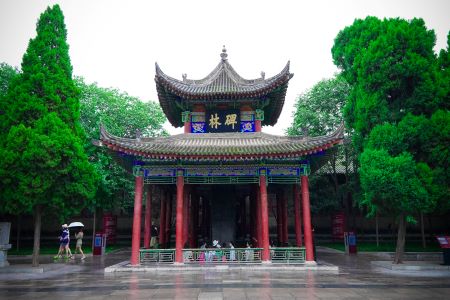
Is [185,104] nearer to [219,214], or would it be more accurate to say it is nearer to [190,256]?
[219,214]

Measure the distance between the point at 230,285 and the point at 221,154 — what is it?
6.96 meters

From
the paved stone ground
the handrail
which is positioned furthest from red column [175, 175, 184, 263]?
the paved stone ground

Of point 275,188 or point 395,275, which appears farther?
point 275,188

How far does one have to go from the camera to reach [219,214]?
2180 cm

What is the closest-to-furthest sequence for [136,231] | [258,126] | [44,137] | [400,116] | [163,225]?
[44,137] → [136,231] → [400,116] → [258,126] → [163,225]

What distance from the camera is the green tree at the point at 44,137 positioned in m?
16.6

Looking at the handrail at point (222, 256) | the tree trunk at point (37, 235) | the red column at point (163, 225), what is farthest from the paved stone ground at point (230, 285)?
the red column at point (163, 225)

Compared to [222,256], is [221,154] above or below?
above

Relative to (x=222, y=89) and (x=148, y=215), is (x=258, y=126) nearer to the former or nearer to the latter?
(x=222, y=89)

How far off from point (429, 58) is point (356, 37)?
462cm

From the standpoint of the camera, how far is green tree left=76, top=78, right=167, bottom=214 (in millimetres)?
29344

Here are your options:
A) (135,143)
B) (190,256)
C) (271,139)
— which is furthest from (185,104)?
(190,256)

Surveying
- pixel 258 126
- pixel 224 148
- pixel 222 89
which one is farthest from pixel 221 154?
pixel 222 89

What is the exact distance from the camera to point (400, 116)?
1800 centimetres
